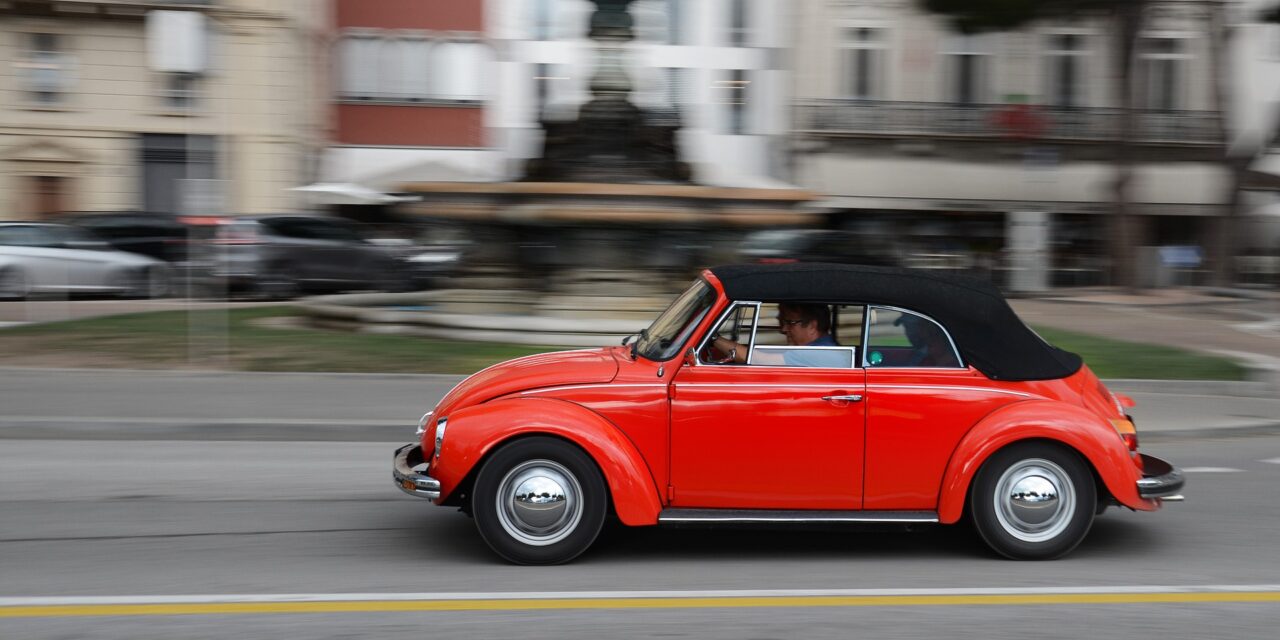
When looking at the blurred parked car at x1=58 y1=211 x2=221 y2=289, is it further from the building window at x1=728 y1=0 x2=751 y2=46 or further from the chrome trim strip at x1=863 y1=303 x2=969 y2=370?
the chrome trim strip at x1=863 y1=303 x2=969 y2=370

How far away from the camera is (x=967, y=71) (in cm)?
3778

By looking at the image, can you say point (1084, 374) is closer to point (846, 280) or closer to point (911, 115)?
point (846, 280)

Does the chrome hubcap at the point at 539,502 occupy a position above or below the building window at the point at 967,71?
below

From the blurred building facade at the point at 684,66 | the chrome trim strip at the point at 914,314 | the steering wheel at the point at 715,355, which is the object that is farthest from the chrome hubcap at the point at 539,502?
the blurred building facade at the point at 684,66

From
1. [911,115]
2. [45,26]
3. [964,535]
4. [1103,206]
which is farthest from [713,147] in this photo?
[964,535]

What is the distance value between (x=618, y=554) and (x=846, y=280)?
1.70 metres

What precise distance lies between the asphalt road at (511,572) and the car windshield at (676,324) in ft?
3.21

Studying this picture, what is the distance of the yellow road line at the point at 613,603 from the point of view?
5.48m

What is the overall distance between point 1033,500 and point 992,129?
32634 mm

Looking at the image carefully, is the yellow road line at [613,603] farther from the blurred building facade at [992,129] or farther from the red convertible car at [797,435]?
the blurred building facade at [992,129]

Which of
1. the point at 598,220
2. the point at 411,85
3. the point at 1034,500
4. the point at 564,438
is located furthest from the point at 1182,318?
the point at 411,85

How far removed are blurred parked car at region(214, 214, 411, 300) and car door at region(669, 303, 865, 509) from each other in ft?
65.1

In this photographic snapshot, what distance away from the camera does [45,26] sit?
36156 millimetres

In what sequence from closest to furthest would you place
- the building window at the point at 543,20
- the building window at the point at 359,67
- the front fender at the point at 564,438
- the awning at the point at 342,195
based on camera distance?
the front fender at the point at 564,438, the awning at the point at 342,195, the building window at the point at 359,67, the building window at the point at 543,20
